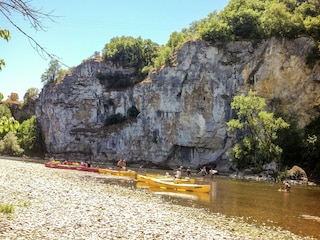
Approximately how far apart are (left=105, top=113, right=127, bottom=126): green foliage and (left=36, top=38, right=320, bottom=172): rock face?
1344 mm

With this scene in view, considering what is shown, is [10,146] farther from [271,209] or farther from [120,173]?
[271,209]

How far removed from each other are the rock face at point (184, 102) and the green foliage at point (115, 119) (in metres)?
1.34

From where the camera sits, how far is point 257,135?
50.0 metres

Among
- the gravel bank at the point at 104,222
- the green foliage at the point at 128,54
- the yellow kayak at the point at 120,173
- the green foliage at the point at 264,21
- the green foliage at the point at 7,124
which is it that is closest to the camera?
the green foliage at the point at 7,124

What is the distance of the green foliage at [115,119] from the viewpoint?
8006cm

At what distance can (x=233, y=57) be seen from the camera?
62.1m

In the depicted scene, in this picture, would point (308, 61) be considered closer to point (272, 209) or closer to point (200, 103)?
point (200, 103)

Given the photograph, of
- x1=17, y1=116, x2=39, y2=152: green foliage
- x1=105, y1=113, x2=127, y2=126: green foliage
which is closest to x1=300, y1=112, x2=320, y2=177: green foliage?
x1=105, y1=113, x2=127, y2=126: green foliage

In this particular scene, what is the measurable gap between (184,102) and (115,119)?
21210 mm

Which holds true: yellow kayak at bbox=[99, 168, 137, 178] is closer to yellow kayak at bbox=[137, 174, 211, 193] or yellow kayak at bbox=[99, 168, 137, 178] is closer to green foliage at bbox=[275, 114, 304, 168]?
yellow kayak at bbox=[137, 174, 211, 193]

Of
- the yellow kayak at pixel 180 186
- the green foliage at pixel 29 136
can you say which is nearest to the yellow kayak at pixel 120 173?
the yellow kayak at pixel 180 186

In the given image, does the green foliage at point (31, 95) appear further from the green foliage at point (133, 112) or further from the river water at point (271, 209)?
the river water at point (271, 209)

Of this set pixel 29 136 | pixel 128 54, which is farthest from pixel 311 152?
pixel 29 136

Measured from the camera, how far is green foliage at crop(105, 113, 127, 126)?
80.1 metres
